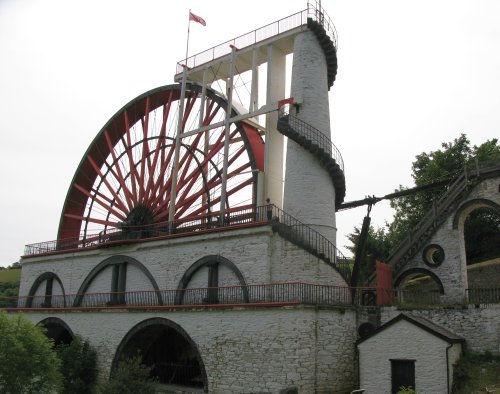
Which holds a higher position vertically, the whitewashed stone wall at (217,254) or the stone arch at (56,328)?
the whitewashed stone wall at (217,254)

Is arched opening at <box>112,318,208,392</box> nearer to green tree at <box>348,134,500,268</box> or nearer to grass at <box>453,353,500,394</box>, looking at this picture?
grass at <box>453,353,500,394</box>

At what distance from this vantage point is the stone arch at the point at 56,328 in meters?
25.5

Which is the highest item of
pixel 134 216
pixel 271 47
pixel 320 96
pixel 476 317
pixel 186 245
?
pixel 271 47

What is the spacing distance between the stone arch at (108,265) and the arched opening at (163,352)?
4.73 ft

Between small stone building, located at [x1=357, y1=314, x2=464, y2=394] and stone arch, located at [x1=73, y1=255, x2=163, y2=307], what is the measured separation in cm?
895

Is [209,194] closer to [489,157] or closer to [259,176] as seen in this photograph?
[259,176]

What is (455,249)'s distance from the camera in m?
20.6

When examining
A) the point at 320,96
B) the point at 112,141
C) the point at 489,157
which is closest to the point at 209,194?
the point at 320,96

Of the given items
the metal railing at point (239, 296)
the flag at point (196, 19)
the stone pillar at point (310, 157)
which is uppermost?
the flag at point (196, 19)

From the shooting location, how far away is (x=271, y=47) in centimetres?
2459

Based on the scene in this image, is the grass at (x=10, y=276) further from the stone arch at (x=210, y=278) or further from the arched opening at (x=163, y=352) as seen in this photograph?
the stone arch at (x=210, y=278)

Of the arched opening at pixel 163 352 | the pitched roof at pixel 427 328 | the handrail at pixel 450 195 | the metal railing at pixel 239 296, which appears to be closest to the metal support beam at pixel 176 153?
the metal railing at pixel 239 296

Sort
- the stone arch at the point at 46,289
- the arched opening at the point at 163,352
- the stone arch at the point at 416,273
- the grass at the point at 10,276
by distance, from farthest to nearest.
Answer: the grass at the point at 10,276 < the stone arch at the point at 46,289 < the arched opening at the point at 163,352 < the stone arch at the point at 416,273

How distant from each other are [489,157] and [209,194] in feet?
53.9
